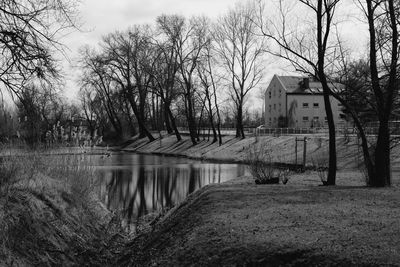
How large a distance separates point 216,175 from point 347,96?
14032 millimetres

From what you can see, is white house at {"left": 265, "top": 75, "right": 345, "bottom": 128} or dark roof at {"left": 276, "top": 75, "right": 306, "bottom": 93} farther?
dark roof at {"left": 276, "top": 75, "right": 306, "bottom": 93}

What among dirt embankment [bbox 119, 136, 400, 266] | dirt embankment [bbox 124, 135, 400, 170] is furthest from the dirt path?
dirt embankment [bbox 124, 135, 400, 170]

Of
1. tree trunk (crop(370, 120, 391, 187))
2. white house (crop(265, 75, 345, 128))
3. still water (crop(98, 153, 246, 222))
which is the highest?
white house (crop(265, 75, 345, 128))

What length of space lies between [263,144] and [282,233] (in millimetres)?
15858

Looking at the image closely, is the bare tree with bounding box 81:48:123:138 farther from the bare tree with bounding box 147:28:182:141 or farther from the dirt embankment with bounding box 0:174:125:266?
the dirt embankment with bounding box 0:174:125:266

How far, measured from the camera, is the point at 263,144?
23.5m

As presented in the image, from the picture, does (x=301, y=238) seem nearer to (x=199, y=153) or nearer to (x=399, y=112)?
(x=399, y=112)

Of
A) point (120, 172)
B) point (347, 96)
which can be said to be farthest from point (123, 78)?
point (347, 96)

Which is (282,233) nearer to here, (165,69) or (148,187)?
(148,187)

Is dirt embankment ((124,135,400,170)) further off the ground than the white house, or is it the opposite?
the white house

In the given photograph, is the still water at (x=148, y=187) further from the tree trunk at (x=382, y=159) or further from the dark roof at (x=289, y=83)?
the dark roof at (x=289, y=83)

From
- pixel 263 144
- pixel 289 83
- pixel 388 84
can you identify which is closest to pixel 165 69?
pixel 289 83

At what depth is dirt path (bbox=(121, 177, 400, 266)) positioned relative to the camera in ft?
21.8

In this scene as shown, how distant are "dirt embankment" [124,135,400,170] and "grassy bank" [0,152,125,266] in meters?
9.79
